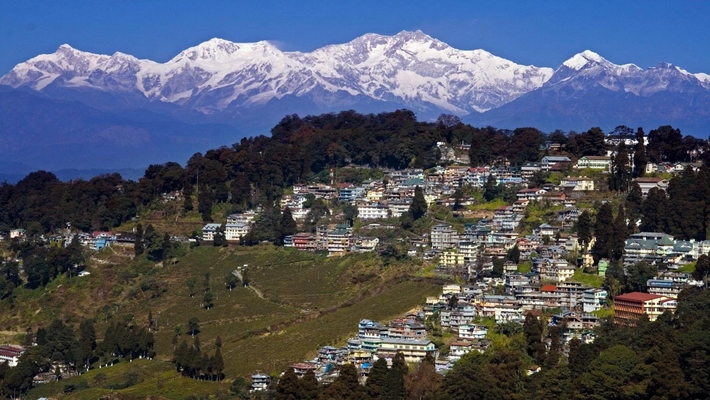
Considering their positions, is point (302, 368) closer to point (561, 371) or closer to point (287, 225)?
point (561, 371)

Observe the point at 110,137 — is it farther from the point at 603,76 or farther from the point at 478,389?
the point at 478,389

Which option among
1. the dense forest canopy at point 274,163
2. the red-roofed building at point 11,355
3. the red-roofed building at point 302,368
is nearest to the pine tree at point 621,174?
the dense forest canopy at point 274,163

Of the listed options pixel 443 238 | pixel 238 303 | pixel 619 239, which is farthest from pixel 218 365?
pixel 619 239

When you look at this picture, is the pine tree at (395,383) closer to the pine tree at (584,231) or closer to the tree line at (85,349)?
the tree line at (85,349)

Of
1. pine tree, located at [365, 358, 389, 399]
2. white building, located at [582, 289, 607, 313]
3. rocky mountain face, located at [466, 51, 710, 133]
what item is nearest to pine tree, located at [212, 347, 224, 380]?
pine tree, located at [365, 358, 389, 399]

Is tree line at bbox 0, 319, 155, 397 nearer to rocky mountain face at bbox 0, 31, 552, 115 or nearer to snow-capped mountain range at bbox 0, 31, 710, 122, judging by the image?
snow-capped mountain range at bbox 0, 31, 710, 122

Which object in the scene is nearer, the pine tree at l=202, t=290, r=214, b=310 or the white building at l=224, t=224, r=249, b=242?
the pine tree at l=202, t=290, r=214, b=310

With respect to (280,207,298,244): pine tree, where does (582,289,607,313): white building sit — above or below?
below

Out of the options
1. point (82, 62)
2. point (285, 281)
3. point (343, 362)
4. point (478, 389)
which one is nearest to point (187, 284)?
point (285, 281)
